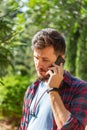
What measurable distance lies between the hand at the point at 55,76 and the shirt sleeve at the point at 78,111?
0.14 metres

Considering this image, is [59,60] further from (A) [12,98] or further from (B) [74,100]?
(A) [12,98]

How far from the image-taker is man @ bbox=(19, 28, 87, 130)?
9.54ft

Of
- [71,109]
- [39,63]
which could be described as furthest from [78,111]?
[39,63]

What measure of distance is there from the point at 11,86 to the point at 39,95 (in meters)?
9.33

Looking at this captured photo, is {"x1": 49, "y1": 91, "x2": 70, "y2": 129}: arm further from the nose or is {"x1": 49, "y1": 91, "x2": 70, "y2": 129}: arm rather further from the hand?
the nose

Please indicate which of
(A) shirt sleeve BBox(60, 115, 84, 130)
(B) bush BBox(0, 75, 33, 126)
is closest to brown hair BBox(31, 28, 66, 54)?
(A) shirt sleeve BBox(60, 115, 84, 130)

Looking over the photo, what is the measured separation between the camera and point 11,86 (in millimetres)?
12492

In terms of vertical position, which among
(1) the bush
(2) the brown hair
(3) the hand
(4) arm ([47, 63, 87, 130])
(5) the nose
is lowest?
(1) the bush

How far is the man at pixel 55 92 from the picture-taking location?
114 inches

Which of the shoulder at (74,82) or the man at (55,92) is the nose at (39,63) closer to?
the man at (55,92)

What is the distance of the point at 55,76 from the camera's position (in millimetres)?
2996

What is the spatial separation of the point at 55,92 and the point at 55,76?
115mm

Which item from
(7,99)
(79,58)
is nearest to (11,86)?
(7,99)

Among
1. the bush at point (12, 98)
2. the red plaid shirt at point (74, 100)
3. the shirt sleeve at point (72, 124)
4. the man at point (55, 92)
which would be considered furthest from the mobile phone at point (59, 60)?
the bush at point (12, 98)
